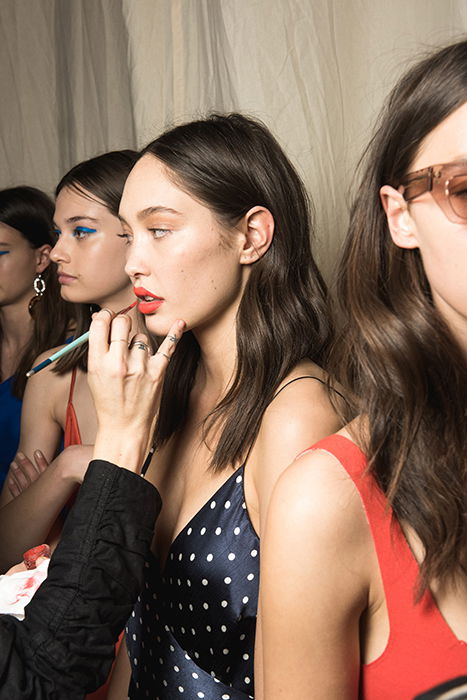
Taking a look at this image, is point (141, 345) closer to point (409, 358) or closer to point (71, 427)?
point (409, 358)

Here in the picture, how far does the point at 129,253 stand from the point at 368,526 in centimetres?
60

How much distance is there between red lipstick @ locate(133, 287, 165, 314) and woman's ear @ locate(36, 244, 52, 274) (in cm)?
123

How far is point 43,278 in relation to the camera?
7.81ft

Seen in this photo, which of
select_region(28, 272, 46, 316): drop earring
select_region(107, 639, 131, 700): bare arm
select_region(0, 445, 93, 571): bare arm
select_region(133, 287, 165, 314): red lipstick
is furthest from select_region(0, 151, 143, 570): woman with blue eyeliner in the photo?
select_region(133, 287, 165, 314): red lipstick

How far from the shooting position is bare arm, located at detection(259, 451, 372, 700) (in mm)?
776

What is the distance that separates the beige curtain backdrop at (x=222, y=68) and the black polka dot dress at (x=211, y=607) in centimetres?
69

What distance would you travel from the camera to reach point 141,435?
1.13 metres

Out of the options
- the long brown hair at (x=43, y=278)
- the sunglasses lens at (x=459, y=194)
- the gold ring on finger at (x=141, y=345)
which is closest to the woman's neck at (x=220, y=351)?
the gold ring on finger at (x=141, y=345)

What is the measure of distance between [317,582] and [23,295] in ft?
5.81

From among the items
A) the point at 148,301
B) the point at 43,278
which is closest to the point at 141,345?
the point at 148,301

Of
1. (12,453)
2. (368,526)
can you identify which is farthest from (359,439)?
(12,453)

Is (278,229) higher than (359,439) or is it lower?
higher

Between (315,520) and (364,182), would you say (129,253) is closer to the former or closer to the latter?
(364,182)

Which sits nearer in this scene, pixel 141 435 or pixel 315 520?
pixel 315 520
